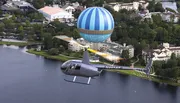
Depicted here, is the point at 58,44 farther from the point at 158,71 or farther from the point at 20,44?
the point at 158,71

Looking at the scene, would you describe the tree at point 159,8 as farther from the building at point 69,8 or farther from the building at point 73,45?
the building at point 73,45

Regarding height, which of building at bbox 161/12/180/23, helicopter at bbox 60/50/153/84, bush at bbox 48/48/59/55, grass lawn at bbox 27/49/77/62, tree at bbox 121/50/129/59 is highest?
building at bbox 161/12/180/23

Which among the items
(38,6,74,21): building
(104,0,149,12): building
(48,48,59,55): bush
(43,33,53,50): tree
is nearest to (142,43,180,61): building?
(48,48,59,55): bush

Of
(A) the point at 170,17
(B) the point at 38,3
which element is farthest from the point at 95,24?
(B) the point at 38,3

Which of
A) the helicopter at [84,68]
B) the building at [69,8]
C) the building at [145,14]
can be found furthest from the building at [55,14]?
the helicopter at [84,68]

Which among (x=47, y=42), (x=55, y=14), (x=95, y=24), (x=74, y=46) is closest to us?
(x=95, y=24)

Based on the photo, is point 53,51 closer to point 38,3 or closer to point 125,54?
point 125,54

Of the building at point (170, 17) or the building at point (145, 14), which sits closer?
the building at point (170, 17)

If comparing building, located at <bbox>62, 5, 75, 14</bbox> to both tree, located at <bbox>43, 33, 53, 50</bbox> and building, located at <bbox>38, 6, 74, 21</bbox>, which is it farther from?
tree, located at <bbox>43, 33, 53, 50</bbox>

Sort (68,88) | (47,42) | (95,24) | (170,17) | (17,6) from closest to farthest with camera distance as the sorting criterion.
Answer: (95,24)
(68,88)
(47,42)
(170,17)
(17,6)

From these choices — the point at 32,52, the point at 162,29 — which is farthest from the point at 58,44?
the point at 162,29

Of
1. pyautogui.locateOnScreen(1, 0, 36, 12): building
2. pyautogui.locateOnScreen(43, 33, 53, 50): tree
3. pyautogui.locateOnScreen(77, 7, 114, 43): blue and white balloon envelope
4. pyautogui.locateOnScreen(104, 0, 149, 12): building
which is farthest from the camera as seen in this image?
pyautogui.locateOnScreen(104, 0, 149, 12): building

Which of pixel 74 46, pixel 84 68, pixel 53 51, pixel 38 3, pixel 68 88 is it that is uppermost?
pixel 38 3

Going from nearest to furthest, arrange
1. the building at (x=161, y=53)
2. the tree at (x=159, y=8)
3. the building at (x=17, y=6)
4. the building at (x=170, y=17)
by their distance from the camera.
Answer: the building at (x=161, y=53), the building at (x=170, y=17), the building at (x=17, y=6), the tree at (x=159, y=8)
